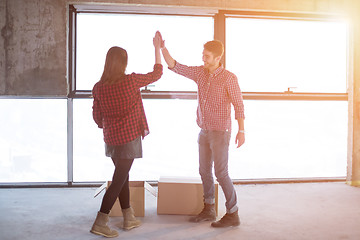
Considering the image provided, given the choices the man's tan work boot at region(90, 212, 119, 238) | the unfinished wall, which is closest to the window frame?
the unfinished wall

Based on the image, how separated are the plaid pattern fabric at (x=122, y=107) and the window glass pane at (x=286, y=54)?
2014 mm

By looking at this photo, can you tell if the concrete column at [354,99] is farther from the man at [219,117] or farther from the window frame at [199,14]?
the man at [219,117]

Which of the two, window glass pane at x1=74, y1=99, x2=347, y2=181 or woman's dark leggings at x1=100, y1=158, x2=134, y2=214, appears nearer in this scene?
woman's dark leggings at x1=100, y1=158, x2=134, y2=214

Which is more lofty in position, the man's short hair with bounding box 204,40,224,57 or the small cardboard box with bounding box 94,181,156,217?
the man's short hair with bounding box 204,40,224,57

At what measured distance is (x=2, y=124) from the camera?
408 centimetres

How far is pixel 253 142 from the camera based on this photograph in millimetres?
4574

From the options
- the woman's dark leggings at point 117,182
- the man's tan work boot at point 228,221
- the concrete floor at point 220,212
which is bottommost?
the concrete floor at point 220,212

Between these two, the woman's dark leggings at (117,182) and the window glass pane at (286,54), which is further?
the window glass pane at (286,54)

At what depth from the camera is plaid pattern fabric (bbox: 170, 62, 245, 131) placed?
279cm

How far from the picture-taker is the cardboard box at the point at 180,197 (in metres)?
3.12

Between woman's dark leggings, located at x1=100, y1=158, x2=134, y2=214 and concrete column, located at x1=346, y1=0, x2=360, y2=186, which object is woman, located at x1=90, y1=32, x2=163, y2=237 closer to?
woman's dark leggings, located at x1=100, y1=158, x2=134, y2=214

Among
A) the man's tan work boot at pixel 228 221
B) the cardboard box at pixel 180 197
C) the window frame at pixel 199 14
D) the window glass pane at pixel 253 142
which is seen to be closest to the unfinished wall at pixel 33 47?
the window frame at pixel 199 14

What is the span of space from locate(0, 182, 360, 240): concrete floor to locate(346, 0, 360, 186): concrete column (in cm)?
36

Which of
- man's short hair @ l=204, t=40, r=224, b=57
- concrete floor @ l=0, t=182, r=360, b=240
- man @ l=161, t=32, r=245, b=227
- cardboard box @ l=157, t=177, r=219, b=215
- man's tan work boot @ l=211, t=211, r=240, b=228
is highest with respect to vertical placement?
man's short hair @ l=204, t=40, r=224, b=57
